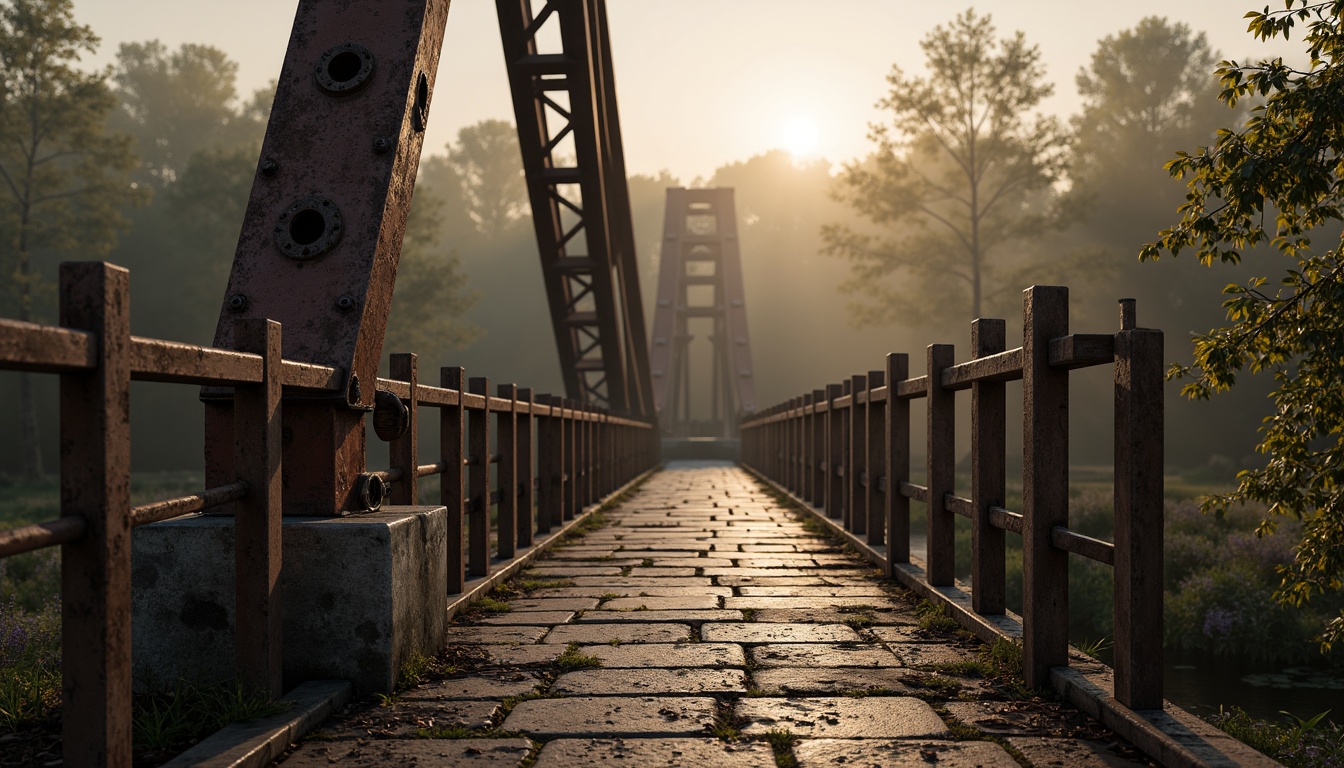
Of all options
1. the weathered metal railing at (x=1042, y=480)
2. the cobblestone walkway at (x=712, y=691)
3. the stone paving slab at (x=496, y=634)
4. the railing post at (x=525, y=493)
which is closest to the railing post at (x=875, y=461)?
the weathered metal railing at (x=1042, y=480)

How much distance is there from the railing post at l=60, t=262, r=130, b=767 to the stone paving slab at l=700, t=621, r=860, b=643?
8.08 ft

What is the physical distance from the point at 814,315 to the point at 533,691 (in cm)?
5351

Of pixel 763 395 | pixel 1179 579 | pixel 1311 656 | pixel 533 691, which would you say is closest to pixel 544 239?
pixel 1179 579

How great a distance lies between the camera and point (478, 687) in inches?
138

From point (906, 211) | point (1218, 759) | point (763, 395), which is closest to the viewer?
point (1218, 759)

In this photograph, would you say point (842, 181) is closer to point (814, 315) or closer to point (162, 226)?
point (162, 226)

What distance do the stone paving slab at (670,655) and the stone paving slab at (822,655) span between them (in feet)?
0.31

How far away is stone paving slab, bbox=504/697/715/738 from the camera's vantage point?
2.98 meters

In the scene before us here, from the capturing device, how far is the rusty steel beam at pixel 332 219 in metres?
3.62

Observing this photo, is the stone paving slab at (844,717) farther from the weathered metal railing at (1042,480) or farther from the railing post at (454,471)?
the railing post at (454,471)

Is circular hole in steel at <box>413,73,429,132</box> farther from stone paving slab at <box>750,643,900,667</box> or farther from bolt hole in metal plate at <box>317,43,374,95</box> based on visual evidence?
stone paving slab at <box>750,643,900,667</box>

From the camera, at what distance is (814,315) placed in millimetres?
56250

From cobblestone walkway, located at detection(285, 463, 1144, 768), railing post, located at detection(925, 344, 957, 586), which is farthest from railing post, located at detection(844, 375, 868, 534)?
railing post, located at detection(925, 344, 957, 586)

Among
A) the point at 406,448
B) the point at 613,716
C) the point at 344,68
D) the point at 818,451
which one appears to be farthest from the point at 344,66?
the point at 818,451
